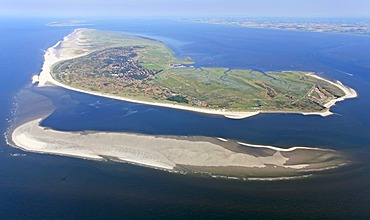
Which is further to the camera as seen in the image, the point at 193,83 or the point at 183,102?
the point at 193,83

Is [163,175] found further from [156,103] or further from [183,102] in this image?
[183,102]

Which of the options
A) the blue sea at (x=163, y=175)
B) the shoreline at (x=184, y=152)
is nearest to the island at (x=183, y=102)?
the shoreline at (x=184, y=152)

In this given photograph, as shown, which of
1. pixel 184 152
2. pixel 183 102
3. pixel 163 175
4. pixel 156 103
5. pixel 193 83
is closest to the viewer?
pixel 163 175

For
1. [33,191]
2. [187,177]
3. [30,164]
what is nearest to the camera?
[33,191]

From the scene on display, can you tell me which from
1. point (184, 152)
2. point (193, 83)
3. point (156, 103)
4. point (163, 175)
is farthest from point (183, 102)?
point (163, 175)

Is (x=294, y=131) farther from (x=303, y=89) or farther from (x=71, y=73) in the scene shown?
(x=71, y=73)

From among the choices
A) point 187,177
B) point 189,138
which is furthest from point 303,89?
point 187,177
